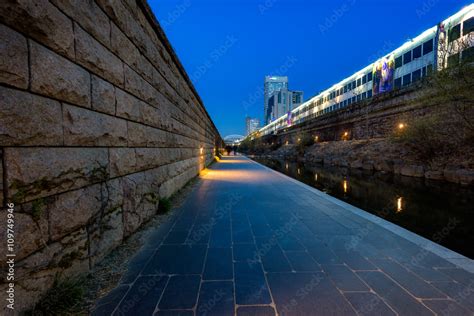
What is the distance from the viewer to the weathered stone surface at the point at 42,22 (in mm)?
1705

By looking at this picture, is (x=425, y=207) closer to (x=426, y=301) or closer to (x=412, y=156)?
(x=426, y=301)

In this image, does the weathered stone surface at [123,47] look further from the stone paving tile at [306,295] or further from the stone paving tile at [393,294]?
the stone paving tile at [393,294]

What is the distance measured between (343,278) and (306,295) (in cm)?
62

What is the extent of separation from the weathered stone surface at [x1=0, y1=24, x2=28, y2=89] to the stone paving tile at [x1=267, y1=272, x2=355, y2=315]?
9.88ft

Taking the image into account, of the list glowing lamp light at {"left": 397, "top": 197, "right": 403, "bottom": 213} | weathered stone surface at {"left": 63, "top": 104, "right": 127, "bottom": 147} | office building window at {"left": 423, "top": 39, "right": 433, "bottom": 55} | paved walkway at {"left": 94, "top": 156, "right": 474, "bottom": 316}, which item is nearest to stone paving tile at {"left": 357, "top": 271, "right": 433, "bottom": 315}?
paved walkway at {"left": 94, "top": 156, "right": 474, "bottom": 316}

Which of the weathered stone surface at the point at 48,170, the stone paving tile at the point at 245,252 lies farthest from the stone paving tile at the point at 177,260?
the weathered stone surface at the point at 48,170

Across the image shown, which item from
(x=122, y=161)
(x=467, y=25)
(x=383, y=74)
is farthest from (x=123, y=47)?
(x=383, y=74)

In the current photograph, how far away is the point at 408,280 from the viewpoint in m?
2.57

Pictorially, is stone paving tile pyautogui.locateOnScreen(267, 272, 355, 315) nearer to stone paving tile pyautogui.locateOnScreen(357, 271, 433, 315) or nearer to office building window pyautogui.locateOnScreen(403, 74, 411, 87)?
stone paving tile pyautogui.locateOnScreen(357, 271, 433, 315)

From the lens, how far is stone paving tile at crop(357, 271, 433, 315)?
82.0 inches

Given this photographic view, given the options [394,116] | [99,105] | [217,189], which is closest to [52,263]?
[99,105]

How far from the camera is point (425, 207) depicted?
24.6 ft

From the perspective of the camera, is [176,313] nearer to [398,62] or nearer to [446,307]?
[446,307]

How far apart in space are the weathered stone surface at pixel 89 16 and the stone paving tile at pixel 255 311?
3.45 metres
